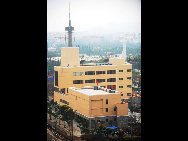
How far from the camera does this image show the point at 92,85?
1167cm

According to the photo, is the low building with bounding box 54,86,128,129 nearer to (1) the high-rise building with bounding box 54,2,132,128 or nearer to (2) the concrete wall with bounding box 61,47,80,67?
(1) the high-rise building with bounding box 54,2,132,128

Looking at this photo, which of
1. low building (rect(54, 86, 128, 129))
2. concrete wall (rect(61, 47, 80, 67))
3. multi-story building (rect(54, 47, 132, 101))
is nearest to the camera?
low building (rect(54, 86, 128, 129))

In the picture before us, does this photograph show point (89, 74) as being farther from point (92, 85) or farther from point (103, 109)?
point (103, 109)

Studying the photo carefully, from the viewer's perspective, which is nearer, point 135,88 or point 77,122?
point 77,122

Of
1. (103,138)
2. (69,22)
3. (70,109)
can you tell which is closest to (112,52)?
(69,22)

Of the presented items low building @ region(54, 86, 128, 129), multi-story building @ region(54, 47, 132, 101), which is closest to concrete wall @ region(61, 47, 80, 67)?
multi-story building @ region(54, 47, 132, 101)

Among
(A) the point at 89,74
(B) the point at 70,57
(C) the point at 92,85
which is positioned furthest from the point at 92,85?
(B) the point at 70,57

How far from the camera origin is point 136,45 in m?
23.7

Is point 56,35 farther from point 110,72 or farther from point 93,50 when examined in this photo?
point 110,72

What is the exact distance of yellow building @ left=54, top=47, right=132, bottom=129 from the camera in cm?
843

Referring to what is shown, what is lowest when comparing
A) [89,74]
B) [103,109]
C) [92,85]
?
[103,109]

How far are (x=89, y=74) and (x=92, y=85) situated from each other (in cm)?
43

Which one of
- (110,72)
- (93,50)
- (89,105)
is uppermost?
(93,50)

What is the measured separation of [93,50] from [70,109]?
48.8 ft
